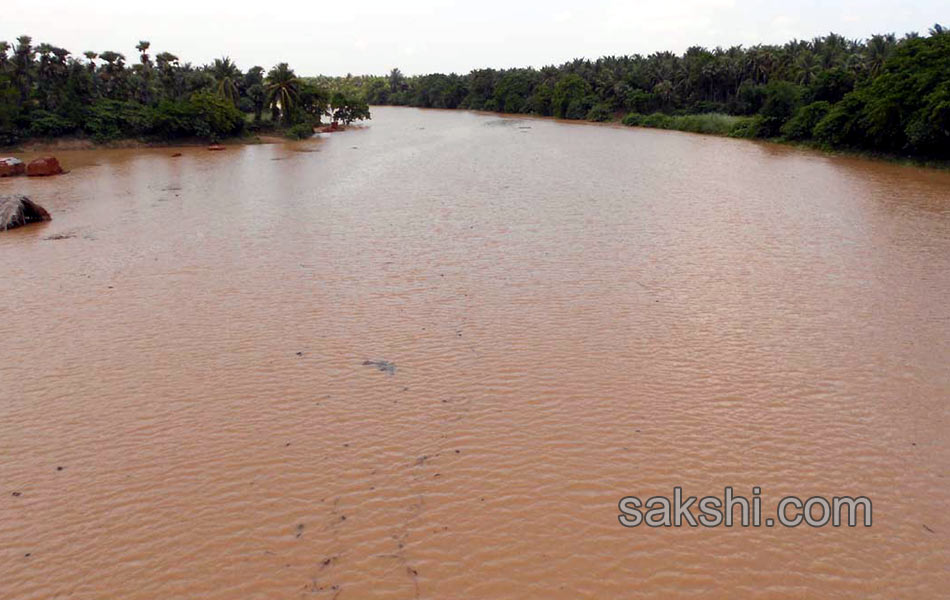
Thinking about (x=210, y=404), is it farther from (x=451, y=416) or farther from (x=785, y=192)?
(x=785, y=192)

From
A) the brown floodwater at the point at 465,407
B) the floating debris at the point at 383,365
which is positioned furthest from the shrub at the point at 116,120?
the floating debris at the point at 383,365

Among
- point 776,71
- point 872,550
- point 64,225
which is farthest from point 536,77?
point 872,550

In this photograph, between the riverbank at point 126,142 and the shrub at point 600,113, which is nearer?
the riverbank at point 126,142

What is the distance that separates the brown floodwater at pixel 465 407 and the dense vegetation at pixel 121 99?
26.1 metres

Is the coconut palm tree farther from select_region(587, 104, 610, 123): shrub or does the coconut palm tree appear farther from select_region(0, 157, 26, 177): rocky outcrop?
select_region(0, 157, 26, 177): rocky outcrop

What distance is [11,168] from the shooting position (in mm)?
28297

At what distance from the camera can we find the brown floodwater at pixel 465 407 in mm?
5008

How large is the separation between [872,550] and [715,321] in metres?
5.43

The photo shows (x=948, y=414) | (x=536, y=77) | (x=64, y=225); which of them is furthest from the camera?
(x=536, y=77)

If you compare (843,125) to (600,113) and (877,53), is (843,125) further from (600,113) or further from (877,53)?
(600,113)

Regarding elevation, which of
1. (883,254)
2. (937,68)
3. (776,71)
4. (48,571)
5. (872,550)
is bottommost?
(48,571)

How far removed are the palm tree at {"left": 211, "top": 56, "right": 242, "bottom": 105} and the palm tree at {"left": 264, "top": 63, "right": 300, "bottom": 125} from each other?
9.78ft

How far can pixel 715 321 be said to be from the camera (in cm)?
1020

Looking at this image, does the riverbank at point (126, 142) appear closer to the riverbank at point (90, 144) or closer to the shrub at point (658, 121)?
the riverbank at point (90, 144)
